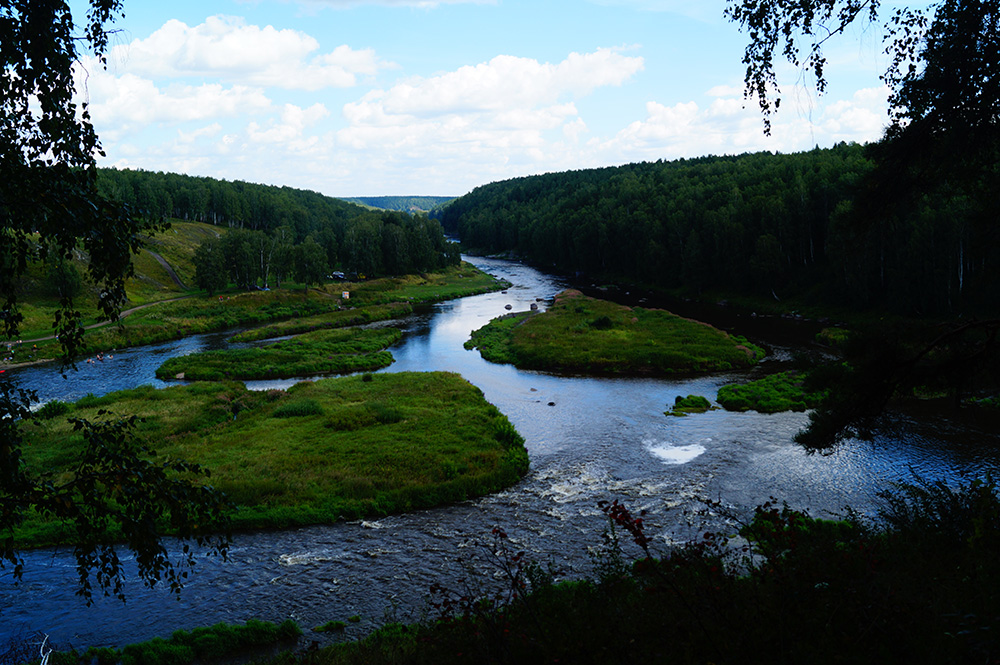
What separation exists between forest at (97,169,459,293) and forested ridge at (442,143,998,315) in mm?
34766

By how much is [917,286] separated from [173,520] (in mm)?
66282

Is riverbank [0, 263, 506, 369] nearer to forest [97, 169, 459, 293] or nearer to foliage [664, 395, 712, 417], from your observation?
forest [97, 169, 459, 293]

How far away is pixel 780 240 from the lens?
81.2 meters

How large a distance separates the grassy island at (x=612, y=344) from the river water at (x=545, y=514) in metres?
7.27

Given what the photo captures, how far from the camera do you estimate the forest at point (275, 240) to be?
98375mm

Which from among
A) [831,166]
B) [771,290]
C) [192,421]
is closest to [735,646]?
[192,421]

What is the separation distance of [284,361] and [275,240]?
6030cm

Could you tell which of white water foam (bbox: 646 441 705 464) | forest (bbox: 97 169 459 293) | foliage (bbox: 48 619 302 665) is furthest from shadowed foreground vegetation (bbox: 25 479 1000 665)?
forest (bbox: 97 169 459 293)

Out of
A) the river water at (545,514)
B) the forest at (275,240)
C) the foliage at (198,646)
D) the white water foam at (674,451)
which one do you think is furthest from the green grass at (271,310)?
the white water foam at (674,451)

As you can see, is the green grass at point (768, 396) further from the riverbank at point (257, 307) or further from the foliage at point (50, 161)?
the riverbank at point (257, 307)

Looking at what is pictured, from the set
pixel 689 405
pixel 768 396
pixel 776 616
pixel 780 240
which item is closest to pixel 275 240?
pixel 780 240

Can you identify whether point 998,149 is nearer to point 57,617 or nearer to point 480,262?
point 57,617

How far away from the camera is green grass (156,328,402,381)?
50.3m

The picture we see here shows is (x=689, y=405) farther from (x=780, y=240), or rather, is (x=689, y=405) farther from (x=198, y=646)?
(x=780, y=240)
